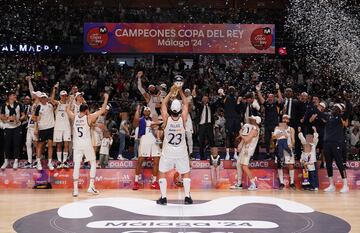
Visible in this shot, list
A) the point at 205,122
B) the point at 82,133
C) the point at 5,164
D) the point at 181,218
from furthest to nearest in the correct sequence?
the point at 205,122 < the point at 5,164 < the point at 82,133 < the point at 181,218

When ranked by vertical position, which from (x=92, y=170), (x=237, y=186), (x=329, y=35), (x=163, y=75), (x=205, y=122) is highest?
(x=329, y=35)

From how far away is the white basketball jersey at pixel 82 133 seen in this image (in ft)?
36.6

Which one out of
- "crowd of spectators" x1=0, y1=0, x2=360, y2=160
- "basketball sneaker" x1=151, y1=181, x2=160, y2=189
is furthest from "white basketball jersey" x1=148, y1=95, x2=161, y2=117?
"crowd of spectators" x1=0, y1=0, x2=360, y2=160

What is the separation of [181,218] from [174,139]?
1731mm

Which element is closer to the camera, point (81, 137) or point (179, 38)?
point (81, 137)

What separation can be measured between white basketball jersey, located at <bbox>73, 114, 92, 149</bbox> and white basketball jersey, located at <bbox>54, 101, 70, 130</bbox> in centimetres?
152

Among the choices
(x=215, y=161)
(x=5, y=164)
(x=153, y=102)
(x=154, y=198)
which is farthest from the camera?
(x=153, y=102)

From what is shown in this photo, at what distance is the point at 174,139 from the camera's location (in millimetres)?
9688

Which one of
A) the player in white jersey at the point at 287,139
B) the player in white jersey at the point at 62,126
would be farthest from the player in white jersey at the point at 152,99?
the player in white jersey at the point at 287,139

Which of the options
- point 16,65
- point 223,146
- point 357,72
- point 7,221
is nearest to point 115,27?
point 16,65

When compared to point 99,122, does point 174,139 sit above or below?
below

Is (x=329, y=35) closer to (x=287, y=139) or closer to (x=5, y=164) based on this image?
(x=287, y=139)

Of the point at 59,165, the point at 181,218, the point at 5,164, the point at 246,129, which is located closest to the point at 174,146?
the point at 181,218

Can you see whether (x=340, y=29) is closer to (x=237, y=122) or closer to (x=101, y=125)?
(x=237, y=122)
